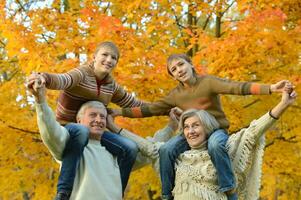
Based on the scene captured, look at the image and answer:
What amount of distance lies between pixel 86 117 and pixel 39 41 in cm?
403

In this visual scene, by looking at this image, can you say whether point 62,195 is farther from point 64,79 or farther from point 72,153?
point 64,79

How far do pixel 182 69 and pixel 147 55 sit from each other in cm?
276

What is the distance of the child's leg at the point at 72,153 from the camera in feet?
9.91

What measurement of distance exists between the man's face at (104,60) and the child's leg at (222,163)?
0.98 m

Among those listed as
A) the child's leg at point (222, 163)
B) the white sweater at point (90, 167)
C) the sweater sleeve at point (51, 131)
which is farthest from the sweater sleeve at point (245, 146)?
the sweater sleeve at point (51, 131)

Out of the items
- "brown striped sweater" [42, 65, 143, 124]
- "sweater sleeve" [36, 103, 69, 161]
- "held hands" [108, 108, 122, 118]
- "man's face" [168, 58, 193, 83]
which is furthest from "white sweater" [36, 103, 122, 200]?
"man's face" [168, 58, 193, 83]

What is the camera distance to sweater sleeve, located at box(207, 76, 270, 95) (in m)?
3.18

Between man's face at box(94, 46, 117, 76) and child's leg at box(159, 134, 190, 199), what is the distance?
0.77 m

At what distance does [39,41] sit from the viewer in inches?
273

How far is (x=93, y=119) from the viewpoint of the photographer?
3.27 metres

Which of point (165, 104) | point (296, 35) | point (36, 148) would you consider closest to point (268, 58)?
point (296, 35)

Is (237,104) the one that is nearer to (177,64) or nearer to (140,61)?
(140,61)

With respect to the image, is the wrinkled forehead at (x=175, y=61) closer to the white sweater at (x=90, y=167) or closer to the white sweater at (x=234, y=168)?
the white sweater at (x=234, y=168)

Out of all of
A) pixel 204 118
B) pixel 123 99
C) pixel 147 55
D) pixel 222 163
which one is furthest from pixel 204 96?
pixel 147 55
